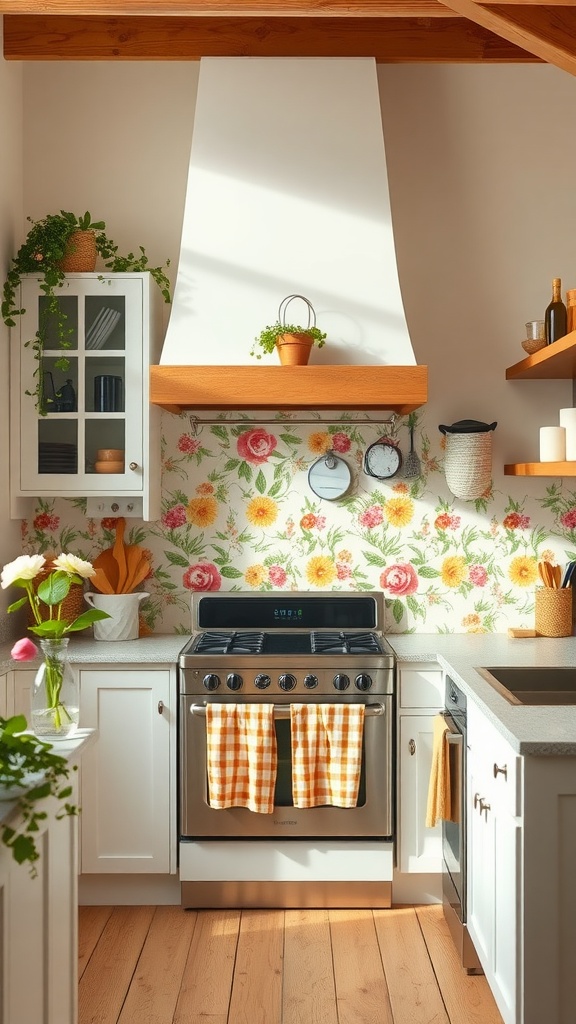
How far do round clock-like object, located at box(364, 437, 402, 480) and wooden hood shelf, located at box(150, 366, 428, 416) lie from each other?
0.49m

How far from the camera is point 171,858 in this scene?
3.32 meters

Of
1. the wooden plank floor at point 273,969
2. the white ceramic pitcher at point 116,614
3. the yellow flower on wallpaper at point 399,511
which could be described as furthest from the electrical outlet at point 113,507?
the wooden plank floor at point 273,969

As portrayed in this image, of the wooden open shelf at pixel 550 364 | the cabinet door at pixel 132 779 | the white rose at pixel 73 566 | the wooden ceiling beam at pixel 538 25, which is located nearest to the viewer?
Answer: the white rose at pixel 73 566

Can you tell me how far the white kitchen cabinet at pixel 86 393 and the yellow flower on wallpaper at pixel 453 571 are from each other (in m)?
1.20

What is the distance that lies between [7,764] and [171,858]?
1906 mm

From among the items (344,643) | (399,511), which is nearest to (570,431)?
(399,511)

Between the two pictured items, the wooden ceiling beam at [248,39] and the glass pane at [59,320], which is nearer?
the glass pane at [59,320]

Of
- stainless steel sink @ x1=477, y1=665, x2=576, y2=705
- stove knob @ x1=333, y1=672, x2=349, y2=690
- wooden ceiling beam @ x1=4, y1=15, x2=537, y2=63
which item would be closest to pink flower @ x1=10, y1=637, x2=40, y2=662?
stove knob @ x1=333, y1=672, x2=349, y2=690

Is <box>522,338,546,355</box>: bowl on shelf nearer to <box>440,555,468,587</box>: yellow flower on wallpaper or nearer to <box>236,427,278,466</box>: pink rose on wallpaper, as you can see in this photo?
<box>440,555,468,587</box>: yellow flower on wallpaper

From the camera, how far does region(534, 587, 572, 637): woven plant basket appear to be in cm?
365

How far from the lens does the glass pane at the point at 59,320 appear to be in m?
3.51

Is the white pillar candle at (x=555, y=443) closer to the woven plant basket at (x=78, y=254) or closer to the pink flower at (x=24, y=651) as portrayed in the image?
the woven plant basket at (x=78, y=254)

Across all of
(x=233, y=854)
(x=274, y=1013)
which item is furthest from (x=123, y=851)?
(x=274, y=1013)

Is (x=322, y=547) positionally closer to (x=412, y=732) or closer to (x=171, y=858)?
(x=412, y=732)
